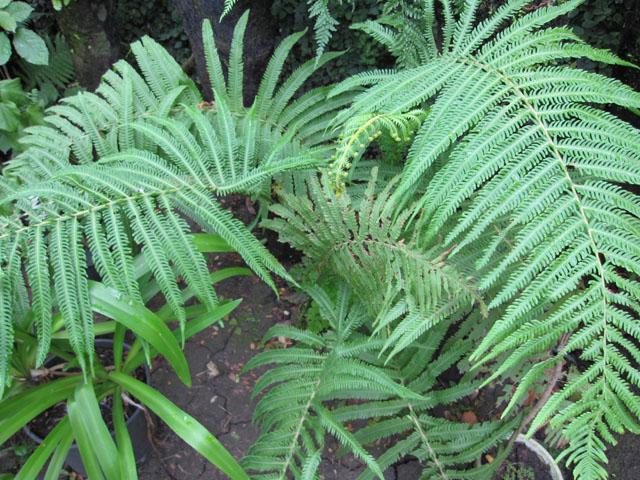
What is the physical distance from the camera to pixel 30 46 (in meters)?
2.64

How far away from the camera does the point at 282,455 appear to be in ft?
5.17

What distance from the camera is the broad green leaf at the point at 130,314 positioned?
135 cm

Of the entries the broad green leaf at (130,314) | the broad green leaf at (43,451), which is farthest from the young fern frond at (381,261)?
the broad green leaf at (43,451)

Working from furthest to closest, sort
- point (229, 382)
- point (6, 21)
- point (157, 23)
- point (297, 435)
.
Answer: point (157, 23)
point (6, 21)
point (229, 382)
point (297, 435)

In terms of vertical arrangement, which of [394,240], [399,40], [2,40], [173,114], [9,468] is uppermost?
[2,40]

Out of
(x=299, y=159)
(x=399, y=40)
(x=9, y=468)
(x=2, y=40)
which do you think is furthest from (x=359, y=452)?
(x=2, y=40)

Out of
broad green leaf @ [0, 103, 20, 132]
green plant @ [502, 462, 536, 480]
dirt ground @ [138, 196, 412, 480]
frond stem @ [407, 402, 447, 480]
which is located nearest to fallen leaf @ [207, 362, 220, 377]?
dirt ground @ [138, 196, 412, 480]

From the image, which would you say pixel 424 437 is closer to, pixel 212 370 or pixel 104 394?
pixel 212 370

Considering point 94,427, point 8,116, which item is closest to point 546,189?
point 94,427

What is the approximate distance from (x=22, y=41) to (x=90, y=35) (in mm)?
444

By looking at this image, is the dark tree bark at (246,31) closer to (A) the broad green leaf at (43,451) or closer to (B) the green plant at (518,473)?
(A) the broad green leaf at (43,451)

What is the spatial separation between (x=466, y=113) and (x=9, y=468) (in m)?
2.41

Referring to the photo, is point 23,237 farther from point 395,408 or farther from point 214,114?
point 395,408

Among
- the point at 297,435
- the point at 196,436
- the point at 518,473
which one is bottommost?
the point at 518,473
